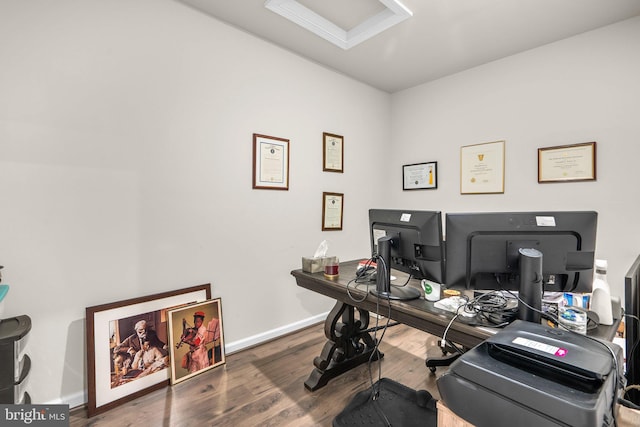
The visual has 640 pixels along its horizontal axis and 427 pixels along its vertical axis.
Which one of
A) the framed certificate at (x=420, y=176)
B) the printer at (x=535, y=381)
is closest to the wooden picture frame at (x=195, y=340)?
the printer at (x=535, y=381)

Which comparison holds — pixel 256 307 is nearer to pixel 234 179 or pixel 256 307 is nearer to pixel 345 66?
pixel 234 179

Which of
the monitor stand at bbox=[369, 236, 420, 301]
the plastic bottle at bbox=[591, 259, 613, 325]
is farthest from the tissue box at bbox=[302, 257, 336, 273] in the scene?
the plastic bottle at bbox=[591, 259, 613, 325]

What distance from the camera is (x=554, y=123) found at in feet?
8.21

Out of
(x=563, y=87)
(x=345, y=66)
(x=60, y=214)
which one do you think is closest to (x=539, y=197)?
(x=563, y=87)

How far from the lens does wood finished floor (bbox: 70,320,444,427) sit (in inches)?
65.7

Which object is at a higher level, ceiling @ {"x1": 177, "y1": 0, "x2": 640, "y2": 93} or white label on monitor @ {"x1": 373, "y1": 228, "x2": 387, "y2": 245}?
ceiling @ {"x1": 177, "y1": 0, "x2": 640, "y2": 93}

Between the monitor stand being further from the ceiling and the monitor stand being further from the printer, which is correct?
the ceiling

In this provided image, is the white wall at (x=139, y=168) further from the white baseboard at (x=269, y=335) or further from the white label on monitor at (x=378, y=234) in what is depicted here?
the white label on monitor at (x=378, y=234)

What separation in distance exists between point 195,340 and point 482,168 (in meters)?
2.95

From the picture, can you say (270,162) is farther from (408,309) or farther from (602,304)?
(602,304)

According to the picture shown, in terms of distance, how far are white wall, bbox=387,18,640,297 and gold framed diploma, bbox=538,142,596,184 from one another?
44 millimetres

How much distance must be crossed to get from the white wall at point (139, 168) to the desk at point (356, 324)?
0.70 m

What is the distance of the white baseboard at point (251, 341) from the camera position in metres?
1.71

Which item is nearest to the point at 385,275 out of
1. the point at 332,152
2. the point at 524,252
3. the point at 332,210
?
the point at 524,252
